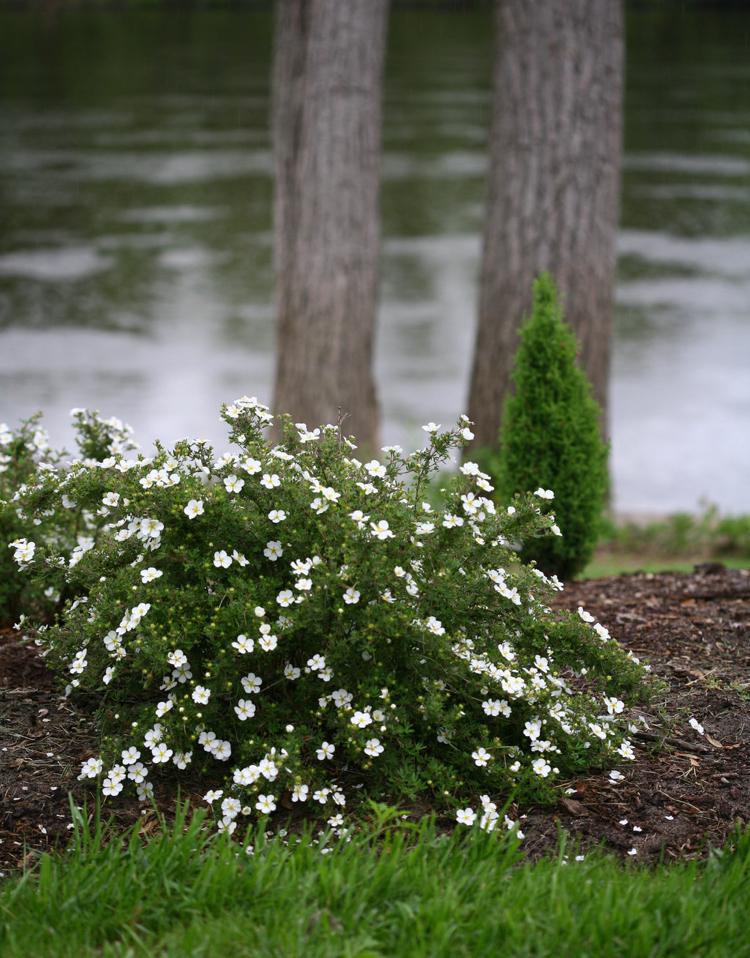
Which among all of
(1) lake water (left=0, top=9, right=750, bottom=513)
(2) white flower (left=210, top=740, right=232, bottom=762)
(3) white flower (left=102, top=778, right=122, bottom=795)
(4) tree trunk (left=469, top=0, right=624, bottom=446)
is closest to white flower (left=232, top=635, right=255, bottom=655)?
(2) white flower (left=210, top=740, right=232, bottom=762)

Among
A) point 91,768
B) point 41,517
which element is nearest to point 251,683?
point 91,768

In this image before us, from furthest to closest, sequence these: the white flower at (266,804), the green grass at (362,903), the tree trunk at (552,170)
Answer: the tree trunk at (552,170) → the white flower at (266,804) → the green grass at (362,903)

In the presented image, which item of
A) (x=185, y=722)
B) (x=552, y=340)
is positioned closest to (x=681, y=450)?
(x=552, y=340)

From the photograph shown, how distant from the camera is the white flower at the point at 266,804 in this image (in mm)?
2380

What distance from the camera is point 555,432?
4.37 meters

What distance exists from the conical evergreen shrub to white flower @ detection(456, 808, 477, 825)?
2.09 meters


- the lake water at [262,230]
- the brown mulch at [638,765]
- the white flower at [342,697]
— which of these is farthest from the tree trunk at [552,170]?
the white flower at [342,697]

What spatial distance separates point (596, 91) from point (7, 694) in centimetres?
509

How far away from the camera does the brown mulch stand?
8.12ft

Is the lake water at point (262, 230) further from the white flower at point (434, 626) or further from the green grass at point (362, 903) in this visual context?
the green grass at point (362, 903)

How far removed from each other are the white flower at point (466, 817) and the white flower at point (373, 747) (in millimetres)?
272

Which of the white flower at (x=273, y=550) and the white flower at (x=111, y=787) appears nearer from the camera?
the white flower at (x=111, y=787)

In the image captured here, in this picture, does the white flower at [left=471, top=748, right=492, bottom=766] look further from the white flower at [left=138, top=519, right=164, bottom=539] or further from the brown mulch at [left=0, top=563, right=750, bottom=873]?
the white flower at [left=138, top=519, right=164, bottom=539]

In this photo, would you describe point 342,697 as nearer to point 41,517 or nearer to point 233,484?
point 233,484
